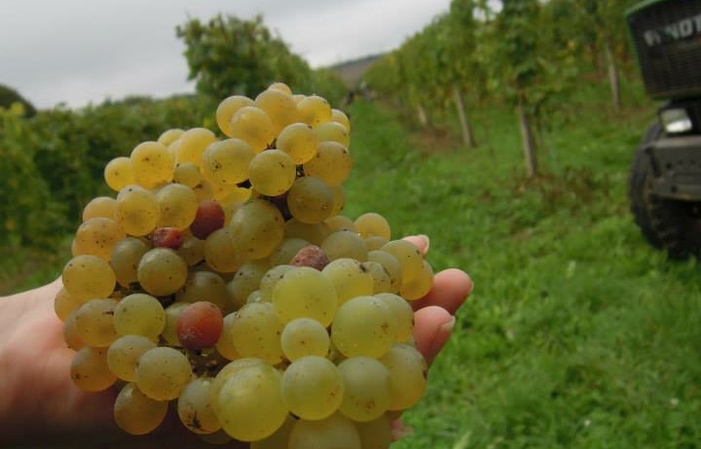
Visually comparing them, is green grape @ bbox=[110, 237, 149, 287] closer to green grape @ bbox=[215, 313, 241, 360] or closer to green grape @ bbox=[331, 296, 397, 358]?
green grape @ bbox=[215, 313, 241, 360]

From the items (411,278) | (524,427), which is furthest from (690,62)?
(411,278)

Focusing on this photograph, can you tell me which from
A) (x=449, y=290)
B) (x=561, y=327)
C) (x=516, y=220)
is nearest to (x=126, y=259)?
(x=449, y=290)

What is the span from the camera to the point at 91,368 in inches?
43.5

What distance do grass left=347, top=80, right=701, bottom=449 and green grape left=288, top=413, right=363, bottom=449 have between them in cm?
219

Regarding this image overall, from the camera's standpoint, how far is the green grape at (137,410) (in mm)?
1019

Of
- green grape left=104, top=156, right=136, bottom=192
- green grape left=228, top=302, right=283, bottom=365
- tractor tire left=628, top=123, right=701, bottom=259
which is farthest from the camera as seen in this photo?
tractor tire left=628, top=123, right=701, bottom=259

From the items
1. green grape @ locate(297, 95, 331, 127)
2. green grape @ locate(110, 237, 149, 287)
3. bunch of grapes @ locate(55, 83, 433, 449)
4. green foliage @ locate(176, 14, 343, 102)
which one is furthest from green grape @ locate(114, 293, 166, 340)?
green foliage @ locate(176, 14, 343, 102)

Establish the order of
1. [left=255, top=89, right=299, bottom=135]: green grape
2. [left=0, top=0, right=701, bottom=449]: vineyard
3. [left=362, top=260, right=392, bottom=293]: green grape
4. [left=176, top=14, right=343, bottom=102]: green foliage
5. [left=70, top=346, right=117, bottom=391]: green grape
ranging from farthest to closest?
[left=176, top=14, right=343, bottom=102]: green foliage < [left=0, top=0, right=701, bottom=449]: vineyard < [left=255, top=89, right=299, bottom=135]: green grape < [left=70, top=346, right=117, bottom=391]: green grape < [left=362, top=260, right=392, bottom=293]: green grape

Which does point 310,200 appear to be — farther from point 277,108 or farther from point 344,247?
point 277,108

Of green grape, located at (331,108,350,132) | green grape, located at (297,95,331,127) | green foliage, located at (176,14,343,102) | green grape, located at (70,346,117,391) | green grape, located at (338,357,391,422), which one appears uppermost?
green foliage, located at (176,14,343,102)

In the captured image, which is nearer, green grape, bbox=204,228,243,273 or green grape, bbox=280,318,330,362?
green grape, bbox=280,318,330,362

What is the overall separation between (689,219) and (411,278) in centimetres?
383

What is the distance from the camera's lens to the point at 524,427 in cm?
294

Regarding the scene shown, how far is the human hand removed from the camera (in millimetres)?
1243
